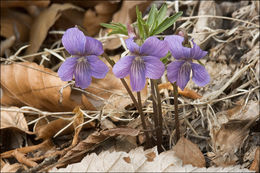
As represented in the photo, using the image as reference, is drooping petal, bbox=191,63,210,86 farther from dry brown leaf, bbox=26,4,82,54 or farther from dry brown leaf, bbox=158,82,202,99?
dry brown leaf, bbox=26,4,82,54

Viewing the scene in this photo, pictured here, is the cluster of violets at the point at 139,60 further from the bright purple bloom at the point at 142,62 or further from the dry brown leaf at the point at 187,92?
the dry brown leaf at the point at 187,92

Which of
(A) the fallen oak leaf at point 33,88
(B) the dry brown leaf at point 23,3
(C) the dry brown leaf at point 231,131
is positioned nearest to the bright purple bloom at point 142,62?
(C) the dry brown leaf at point 231,131

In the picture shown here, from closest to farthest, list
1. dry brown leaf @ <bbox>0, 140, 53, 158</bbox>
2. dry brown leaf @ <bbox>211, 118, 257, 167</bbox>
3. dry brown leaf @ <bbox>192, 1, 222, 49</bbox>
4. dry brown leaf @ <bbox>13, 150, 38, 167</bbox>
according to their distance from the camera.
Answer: dry brown leaf @ <bbox>211, 118, 257, 167</bbox> → dry brown leaf @ <bbox>13, 150, 38, 167</bbox> → dry brown leaf @ <bbox>0, 140, 53, 158</bbox> → dry brown leaf @ <bbox>192, 1, 222, 49</bbox>

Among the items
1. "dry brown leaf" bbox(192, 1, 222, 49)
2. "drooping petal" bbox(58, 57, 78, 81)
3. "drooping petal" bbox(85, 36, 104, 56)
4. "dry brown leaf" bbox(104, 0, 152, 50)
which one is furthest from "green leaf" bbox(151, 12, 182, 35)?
"dry brown leaf" bbox(104, 0, 152, 50)

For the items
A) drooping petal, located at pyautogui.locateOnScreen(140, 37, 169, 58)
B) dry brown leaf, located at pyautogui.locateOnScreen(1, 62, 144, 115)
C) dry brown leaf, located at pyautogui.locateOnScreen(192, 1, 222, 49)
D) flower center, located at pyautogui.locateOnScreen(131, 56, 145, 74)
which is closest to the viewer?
drooping petal, located at pyautogui.locateOnScreen(140, 37, 169, 58)

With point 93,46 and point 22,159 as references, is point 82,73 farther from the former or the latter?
point 22,159

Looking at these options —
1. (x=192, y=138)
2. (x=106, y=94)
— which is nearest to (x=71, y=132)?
(x=106, y=94)
